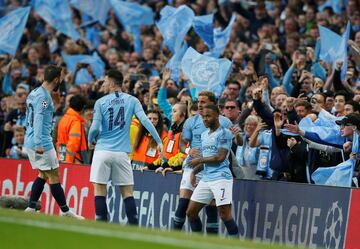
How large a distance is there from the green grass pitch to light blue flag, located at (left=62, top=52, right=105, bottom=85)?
1222cm

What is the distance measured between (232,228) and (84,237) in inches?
183

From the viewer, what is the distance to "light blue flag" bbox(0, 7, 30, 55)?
24047 millimetres

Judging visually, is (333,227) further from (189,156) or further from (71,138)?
(71,138)

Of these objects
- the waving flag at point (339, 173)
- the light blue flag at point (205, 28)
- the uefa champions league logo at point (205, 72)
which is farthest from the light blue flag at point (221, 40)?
the waving flag at point (339, 173)

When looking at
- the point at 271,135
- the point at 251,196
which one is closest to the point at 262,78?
the point at 271,135

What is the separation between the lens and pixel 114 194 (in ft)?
62.9

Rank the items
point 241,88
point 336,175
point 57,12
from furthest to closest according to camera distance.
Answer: point 57,12, point 241,88, point 336,175

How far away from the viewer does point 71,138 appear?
Answer: 65.7 ft

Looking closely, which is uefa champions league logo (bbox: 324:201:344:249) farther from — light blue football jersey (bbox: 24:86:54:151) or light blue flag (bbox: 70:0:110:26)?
light blue flag (bbox: 70:0:110:26)

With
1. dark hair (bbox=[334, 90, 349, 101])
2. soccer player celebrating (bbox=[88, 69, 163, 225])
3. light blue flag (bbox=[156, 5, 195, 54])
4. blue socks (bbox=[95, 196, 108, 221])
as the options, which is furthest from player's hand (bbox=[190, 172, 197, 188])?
light blue flag (bbox=[156, 5, 195, 54])

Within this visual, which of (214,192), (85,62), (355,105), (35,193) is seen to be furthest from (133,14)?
(214,192)

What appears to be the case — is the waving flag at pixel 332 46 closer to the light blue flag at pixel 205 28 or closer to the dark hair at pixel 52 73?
the light blue flag at pixel 205 28

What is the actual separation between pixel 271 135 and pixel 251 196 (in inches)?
45.4

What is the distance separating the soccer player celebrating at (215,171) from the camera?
15.7 meters
